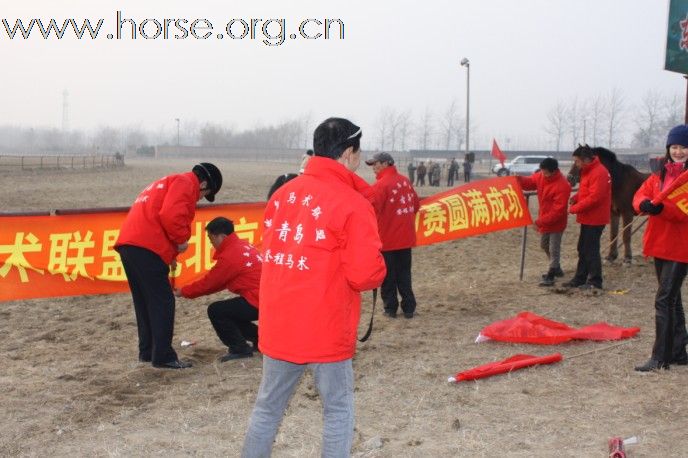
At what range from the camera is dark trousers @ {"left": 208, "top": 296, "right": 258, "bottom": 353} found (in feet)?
21.7

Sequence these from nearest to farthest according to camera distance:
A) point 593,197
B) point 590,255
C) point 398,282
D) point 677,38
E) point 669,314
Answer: point 669,314 < point 398,282 < point 593,197 < point 590,255 < point 677,38

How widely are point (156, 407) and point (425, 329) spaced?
10.4 feet

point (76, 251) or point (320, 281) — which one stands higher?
point (320, 281)

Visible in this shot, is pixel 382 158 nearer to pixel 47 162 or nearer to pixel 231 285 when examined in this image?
pixel 231 285

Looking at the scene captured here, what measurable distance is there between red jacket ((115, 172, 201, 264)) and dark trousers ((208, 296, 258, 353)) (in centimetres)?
73

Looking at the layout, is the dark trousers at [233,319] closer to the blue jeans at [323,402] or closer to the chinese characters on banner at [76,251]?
the chinese characters on banner at [76,251]

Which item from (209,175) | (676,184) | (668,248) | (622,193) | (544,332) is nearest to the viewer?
(676,184)

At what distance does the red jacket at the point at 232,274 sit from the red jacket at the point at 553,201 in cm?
471

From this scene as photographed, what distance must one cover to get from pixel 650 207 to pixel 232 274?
3.30m

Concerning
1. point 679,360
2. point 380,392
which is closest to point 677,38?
point 679,360

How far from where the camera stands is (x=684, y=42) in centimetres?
1220

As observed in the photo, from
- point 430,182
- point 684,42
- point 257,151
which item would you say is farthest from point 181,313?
point 257,151

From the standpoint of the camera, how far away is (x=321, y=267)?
353 centimetres

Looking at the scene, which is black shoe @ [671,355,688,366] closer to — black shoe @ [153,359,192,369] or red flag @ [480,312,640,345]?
red flag @ [480,312,640,345]
